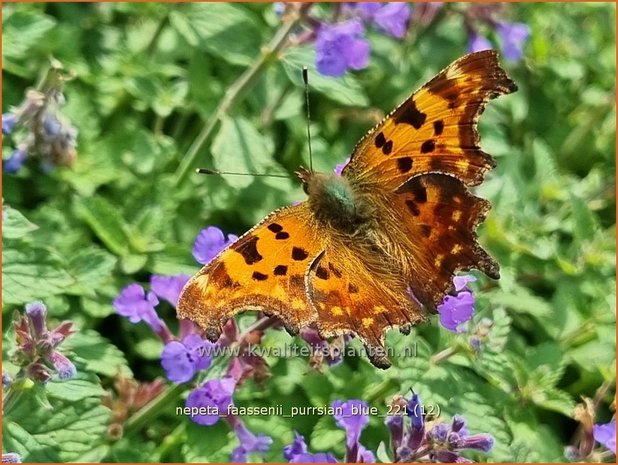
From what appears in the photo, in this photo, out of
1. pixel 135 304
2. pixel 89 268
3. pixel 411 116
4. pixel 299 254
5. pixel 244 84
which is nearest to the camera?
pixel 299 254

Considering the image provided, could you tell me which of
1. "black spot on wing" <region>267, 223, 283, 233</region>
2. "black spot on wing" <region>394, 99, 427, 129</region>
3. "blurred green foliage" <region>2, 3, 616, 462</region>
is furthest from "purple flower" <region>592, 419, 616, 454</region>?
"black spot on wing" <region>267, 223, 283, 233</region>

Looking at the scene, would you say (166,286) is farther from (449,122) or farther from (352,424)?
(449,122)

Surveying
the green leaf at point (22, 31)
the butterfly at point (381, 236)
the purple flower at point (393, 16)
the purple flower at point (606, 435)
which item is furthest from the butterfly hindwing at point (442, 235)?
the green leaf at point (22, 31)

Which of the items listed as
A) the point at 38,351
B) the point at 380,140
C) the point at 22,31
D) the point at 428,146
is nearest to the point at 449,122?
the point at 428,146

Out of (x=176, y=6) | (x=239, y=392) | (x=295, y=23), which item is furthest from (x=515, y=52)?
(x=239, y=392)

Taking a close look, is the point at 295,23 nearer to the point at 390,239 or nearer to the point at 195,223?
the point at 195,223

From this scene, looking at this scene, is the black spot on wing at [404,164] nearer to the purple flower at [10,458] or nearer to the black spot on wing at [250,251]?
the black spot on wing at [250,251]
